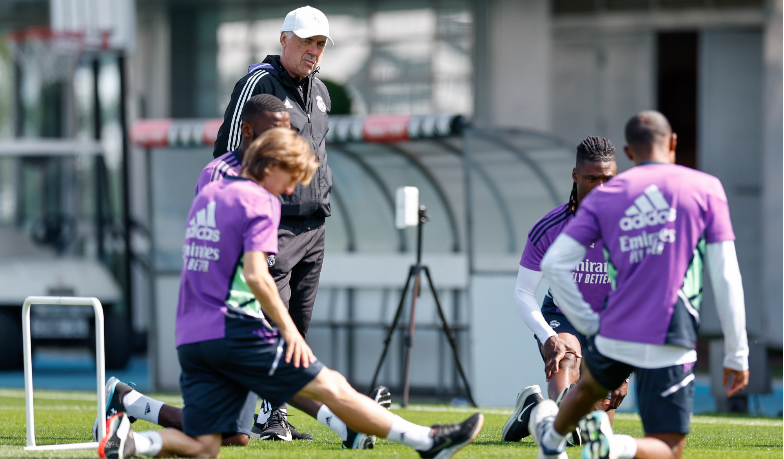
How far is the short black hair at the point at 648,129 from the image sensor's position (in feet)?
12.2

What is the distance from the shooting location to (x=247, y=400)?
4.11 metres

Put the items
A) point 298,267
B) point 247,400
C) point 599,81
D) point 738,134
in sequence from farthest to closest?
1. point 599,81
2. point 738,134
3. point 298,267
4. point 247,400

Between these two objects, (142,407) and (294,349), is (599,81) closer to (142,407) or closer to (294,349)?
(142,407)

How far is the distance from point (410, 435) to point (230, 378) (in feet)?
2.38

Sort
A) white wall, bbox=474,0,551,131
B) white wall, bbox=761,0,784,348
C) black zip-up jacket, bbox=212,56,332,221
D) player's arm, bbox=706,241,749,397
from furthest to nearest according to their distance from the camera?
white wall, bbox=474,0,551,131 < white wall, bbox=761,0,784,348 < black zip-up jacket, bbox=212,56,332,221 < player's arm, bbox=706,241,749,397

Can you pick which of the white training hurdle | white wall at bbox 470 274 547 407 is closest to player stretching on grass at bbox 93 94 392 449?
the white training hurdle

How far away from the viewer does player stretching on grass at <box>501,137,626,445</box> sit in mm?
4703

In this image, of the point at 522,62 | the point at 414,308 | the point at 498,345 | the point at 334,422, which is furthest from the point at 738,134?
the point at 334,422

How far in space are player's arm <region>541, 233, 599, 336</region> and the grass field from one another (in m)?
0.92

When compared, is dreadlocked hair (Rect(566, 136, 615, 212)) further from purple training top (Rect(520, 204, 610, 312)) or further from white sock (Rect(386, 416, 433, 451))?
white sock (Rect(386, 416, 433, 451))

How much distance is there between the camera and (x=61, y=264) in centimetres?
1346

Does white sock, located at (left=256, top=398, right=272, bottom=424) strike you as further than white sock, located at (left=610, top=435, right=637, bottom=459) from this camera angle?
Yes

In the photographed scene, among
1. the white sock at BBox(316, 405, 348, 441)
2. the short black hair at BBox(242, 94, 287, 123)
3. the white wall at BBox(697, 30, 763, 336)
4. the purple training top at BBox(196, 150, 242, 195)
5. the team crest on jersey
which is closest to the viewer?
the purple training top at BBox(196, 150, 242, 195)

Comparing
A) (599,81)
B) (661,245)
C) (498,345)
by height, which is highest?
(599,81)
